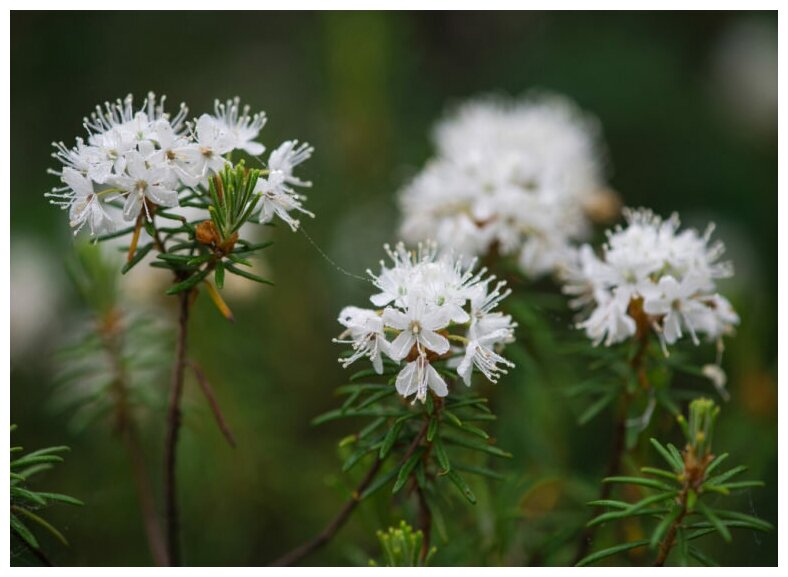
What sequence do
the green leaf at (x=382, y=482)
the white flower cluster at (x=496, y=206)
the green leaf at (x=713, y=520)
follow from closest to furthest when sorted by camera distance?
the green leaf at (x=713, y=520) < the green leaf at (x=382, y=482) < the white flower cluster at (x=496, y=206)

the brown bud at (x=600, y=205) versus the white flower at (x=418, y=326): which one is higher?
the brown bud at (x=600, y=205)

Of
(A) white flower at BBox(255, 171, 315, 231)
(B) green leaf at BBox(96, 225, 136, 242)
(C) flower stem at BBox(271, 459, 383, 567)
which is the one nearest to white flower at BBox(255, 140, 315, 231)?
(A) white flower at BBox(255, 171, 315, 231)

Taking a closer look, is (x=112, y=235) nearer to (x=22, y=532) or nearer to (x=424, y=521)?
(x=22, y=532)

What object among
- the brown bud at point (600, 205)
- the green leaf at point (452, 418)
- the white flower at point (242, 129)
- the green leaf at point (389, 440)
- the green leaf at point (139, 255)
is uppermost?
the brown bud at point (600, 205)

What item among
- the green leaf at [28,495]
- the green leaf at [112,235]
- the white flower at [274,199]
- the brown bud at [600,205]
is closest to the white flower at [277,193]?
the white flower at [274,199]

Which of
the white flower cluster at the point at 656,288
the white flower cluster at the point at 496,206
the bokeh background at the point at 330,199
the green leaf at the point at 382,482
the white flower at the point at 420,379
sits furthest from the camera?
the bokeh background at the point at 330,199

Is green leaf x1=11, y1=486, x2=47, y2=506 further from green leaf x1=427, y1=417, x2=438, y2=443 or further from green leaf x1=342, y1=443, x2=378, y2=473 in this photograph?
green leaf x1=427, y1=417, x2=438, y2=443

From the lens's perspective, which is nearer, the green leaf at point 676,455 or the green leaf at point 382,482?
the green leaf at point 676,455

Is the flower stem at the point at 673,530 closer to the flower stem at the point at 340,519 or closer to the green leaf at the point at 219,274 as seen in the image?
the flower stem at the point at 340,519
